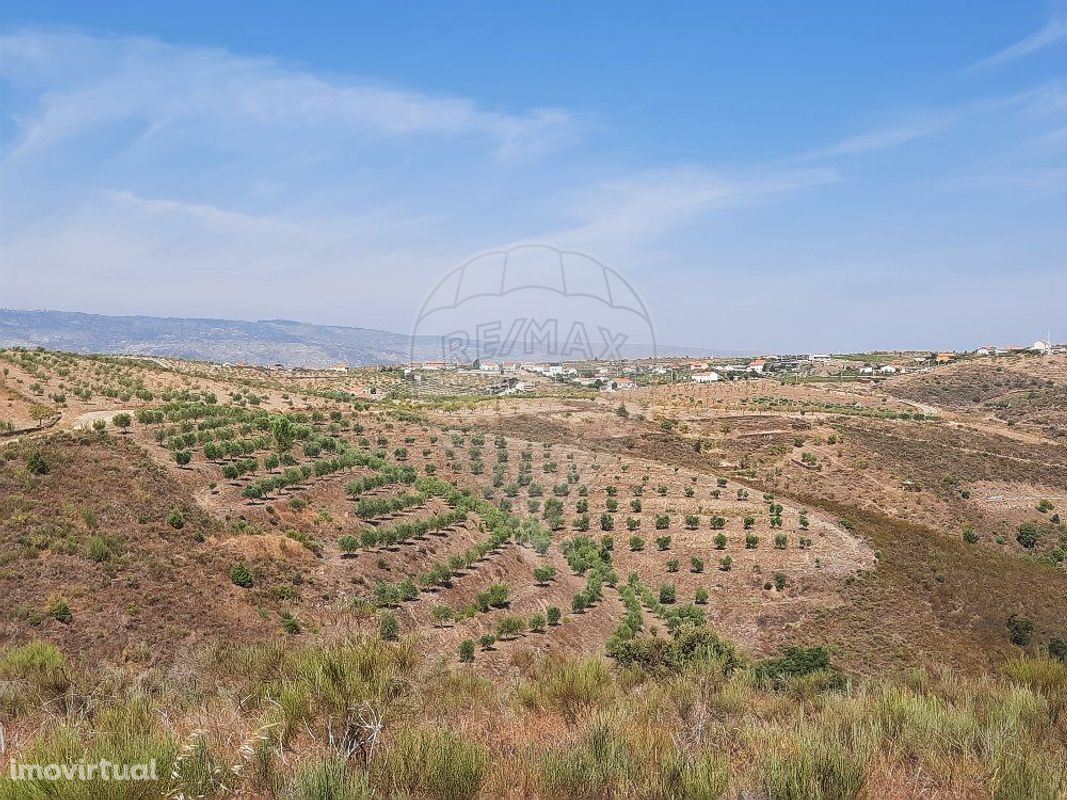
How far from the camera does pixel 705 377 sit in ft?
379

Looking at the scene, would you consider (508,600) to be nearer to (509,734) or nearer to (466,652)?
(466,652)

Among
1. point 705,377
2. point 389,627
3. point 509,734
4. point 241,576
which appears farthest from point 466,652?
point 705,377

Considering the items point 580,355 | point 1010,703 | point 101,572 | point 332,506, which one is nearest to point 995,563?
point 580,355

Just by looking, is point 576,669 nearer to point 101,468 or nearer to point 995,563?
point 101,468

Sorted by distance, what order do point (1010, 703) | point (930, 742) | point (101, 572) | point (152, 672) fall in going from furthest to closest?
point (101, 572), point (152, 672), point (1010, 703), point (930, 742)

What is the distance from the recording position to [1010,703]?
22.0ft

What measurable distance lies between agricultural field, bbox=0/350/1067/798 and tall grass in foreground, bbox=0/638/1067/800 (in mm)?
36

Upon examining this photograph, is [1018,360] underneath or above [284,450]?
above

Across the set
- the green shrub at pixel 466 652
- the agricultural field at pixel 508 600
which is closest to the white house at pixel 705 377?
the agricultural field at pixel 508 600

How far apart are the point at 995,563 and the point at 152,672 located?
36.0 metres

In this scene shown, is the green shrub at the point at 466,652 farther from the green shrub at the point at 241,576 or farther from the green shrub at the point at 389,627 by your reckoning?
the green shrub at the point at 241,576

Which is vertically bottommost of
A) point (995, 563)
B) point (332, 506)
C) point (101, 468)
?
point (995, 563)

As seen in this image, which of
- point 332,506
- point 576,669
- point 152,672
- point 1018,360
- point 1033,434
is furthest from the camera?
point 1018,360

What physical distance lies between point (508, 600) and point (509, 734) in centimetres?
1297
